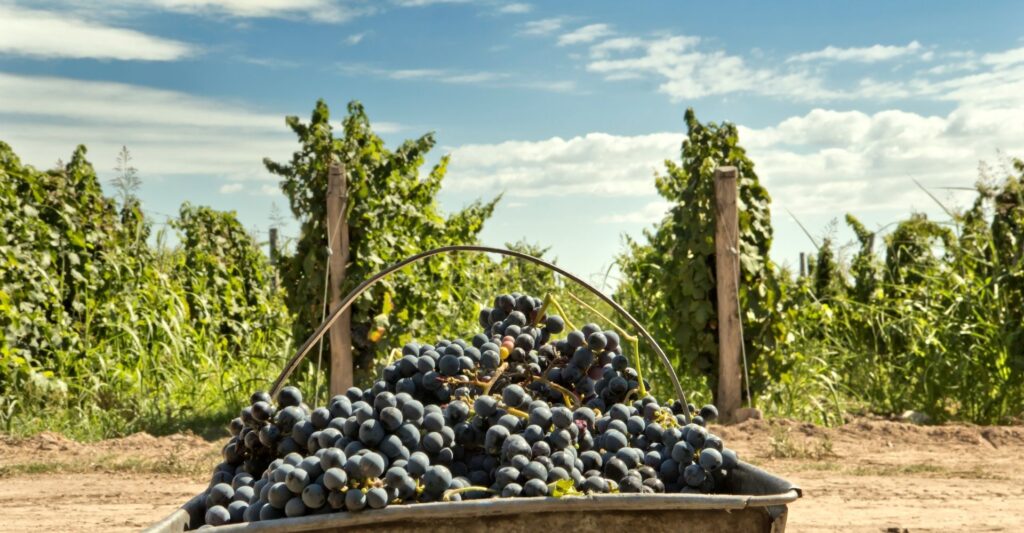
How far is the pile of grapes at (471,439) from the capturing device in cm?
174

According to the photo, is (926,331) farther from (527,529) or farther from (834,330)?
(527,529)

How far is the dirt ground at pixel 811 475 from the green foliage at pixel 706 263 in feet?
2.61

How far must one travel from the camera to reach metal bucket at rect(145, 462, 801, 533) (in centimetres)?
168

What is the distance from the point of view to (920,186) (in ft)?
27.3

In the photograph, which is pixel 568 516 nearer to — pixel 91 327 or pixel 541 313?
pixel 541 313

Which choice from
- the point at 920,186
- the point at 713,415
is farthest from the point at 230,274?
the point at 713,415

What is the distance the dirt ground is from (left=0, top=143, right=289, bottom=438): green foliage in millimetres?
769

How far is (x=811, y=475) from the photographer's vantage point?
5.58 m

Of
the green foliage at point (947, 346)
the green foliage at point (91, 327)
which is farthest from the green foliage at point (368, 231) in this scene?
the green foliage at point (947, 346)

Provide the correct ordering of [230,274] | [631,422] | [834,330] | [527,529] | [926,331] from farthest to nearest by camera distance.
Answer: [230,274] → [834,330] → [926,331] → [631,422] → [527,529]

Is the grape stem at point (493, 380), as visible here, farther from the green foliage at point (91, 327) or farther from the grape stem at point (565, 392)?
the green foliage at point (91, 327)

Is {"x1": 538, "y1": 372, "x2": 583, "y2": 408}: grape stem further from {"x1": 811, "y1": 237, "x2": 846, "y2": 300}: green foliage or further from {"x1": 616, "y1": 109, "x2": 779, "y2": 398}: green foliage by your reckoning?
{"x1": 811, "y1": 237, "x2": 846, "y2": 300}: green foliage

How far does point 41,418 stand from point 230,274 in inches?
146

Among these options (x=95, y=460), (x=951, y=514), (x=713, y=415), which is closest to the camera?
(x=713, y=415)
